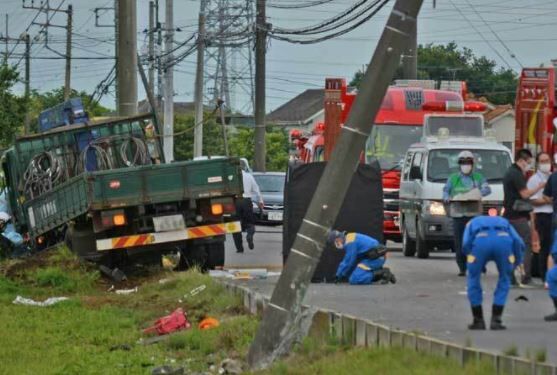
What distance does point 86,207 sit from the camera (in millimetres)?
21641

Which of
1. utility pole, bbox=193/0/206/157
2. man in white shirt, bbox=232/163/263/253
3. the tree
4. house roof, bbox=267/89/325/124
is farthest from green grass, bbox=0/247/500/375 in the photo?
house roof, bbox=267/89/325/124

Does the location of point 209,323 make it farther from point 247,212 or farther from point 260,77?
point 260,77

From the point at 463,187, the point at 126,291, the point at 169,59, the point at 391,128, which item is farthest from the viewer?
the point at 169,59

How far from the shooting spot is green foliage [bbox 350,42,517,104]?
93.5m

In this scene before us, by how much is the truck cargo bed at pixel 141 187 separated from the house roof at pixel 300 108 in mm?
99790

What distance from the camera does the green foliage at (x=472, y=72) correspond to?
307 feet

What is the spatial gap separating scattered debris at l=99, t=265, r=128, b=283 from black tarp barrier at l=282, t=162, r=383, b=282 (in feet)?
13.1

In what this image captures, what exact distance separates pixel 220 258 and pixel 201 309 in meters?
6.15

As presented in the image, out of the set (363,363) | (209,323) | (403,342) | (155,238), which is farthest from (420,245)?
(363,363)

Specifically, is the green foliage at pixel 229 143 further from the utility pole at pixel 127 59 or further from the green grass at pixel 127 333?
the green grass at pixel 127 333

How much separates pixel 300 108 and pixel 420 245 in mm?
107315

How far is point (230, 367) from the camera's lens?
41.6 ft

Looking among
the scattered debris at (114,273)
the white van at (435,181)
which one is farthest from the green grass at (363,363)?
the white van at (435,181)

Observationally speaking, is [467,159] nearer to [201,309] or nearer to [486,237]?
[201,309]
